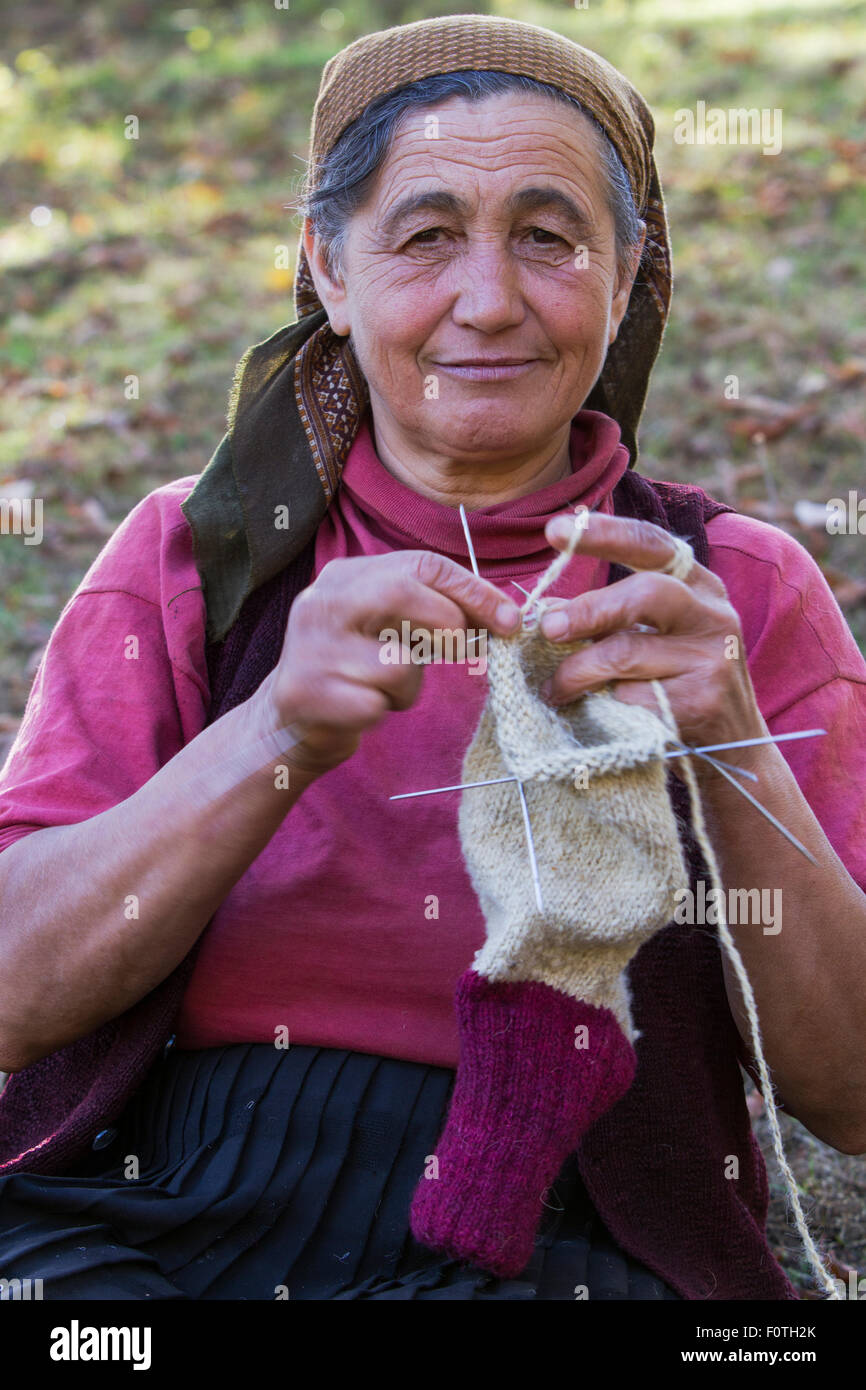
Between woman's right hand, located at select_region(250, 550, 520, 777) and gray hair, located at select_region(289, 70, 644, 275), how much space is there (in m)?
0.72

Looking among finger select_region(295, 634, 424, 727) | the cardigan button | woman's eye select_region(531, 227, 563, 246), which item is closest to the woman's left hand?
finger select_region(295, 634, 424, 727)

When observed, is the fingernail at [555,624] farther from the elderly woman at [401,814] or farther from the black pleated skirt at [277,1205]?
the black pleated skirt at [277,1205]

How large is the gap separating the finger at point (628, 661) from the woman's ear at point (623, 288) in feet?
2.32

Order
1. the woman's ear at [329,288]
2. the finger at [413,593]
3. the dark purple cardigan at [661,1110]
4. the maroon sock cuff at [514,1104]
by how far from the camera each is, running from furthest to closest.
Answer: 1. the woman's ear at [329,288]
2. the dark purple cardigan at [661,1110]
3. the maroon sock cuff at [514,1104]
4. the finger at [413,593]

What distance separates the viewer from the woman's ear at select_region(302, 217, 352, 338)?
200 centimetres

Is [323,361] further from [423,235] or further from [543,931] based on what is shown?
[543,931]

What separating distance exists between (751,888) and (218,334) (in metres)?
4.25

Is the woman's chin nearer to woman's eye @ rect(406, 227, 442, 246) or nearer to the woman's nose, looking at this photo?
the woman's nose

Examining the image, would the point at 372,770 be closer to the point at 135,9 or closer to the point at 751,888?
the point at 751,888

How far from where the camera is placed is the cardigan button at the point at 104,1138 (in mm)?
1836

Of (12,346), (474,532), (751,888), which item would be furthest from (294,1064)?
(12,346)

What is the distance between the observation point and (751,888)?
1.63 meters

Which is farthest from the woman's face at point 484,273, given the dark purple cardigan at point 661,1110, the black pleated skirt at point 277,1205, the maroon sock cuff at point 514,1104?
the black pleated skirt at point 277,1205

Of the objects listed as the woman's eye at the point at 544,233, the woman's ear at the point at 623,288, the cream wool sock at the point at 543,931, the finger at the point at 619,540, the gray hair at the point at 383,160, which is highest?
the gray hair at the point at 383,160
